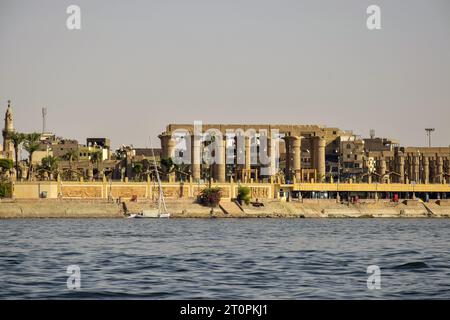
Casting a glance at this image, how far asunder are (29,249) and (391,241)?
103 ft

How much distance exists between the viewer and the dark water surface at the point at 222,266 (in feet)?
163

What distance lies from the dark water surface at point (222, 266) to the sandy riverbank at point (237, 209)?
60.6 metres

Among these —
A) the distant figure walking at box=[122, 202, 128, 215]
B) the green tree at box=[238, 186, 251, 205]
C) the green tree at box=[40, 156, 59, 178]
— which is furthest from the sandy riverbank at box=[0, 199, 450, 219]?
the green tree at box=[40, 156, 59, 178]

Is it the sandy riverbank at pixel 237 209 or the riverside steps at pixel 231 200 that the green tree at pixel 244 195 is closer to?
the riverside steps at pixel 231 200

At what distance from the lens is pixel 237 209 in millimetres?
174000

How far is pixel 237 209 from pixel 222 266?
4368 inches

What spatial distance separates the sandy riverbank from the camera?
159 m

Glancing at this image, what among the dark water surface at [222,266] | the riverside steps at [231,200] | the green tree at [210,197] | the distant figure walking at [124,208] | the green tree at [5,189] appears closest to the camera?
the dark water surface at [222,266]

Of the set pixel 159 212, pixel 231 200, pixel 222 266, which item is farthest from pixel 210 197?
pixel 222 266

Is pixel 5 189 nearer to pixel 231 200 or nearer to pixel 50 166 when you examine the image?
pixel 50 166

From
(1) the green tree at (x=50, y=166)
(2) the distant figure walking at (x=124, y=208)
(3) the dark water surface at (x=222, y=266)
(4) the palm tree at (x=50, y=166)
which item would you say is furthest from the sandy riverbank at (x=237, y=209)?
(3) the dark water surface at (x=222, y=266)

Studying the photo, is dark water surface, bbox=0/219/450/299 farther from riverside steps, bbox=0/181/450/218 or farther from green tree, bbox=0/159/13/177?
green tree, bbox=0/159/13/177

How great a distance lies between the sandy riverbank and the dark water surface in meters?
60.6

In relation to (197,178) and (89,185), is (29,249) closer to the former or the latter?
(89,185)
